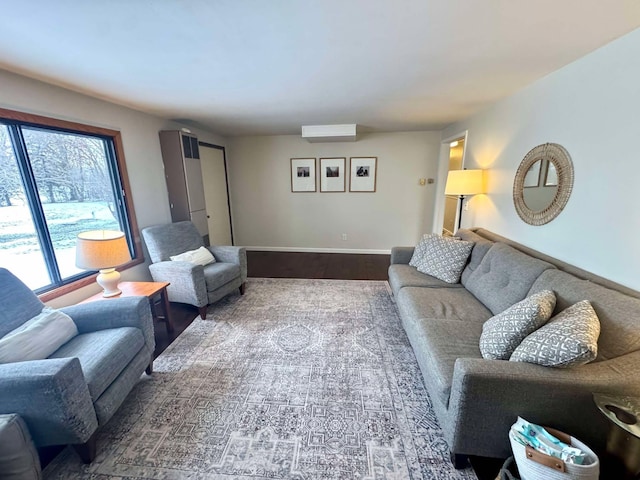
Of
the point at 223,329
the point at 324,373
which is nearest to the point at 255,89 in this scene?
the point at 223,329

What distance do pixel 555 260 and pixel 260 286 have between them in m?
3.06

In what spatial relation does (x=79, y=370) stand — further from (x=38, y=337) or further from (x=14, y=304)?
(x=14, y=304)

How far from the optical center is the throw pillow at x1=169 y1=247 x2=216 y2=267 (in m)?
3.00

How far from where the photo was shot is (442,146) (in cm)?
454

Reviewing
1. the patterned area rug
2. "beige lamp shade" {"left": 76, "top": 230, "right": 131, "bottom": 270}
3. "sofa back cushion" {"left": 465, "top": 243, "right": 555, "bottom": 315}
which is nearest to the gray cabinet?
"beige lamp shade" {"left": 76, "top": 230, "right": 131, "bottom": 270}

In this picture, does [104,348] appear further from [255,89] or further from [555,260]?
[555,260]

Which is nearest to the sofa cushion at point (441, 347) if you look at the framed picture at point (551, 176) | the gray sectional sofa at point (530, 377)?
the gray sectional sofa at point (530, 377)

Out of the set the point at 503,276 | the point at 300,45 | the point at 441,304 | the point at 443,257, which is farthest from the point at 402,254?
the point at 300,45

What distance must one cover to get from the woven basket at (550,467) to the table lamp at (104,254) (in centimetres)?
269

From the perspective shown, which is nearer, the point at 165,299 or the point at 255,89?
the point at 255,89

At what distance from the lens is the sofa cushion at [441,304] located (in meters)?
2.01

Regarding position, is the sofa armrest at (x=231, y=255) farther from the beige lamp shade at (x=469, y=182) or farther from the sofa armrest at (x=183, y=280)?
the beige lamp shade at (x=469, y=182)

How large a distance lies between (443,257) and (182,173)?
127 inches

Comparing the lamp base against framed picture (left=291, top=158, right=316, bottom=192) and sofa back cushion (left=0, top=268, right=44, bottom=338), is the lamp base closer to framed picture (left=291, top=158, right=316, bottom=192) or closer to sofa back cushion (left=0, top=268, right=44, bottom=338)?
sofa back cushion (left=0, top=268, right=44, bottom=338)
